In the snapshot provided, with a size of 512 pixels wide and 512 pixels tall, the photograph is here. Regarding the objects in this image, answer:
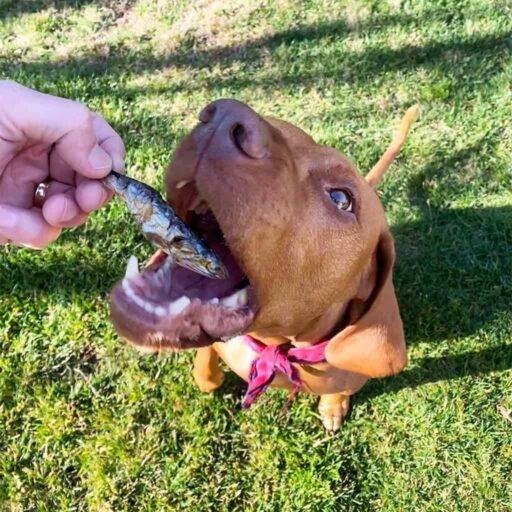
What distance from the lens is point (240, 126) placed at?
85.4 inches

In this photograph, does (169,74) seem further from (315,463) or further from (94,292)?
(315,463)

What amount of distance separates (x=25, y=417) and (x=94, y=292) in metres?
0.84

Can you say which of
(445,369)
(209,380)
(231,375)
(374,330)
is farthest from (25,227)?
(445,369)

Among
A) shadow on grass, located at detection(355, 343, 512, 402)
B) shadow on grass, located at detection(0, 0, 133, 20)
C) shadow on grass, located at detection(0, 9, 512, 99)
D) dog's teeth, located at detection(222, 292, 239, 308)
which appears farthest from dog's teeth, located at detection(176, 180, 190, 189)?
shadow on grass, located at detection(0, 0, 133, 20)

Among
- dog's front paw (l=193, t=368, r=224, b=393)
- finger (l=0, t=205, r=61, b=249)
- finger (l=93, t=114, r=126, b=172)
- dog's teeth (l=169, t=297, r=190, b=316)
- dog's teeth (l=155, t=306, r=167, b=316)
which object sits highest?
finger (l=93, t=114, r=126, b=172)

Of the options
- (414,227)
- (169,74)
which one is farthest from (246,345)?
(169,74)

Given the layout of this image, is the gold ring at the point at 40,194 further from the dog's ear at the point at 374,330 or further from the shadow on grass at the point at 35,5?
the shadow on grass at the point at 35,5

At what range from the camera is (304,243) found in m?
2.45

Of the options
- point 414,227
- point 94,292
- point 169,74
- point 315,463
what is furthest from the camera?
point 169,74

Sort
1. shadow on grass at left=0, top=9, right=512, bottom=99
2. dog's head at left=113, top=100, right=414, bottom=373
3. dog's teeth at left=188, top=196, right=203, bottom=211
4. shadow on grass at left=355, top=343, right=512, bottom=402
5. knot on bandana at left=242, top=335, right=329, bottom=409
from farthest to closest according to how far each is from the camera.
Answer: shadow on grass at left=0, top=9, right=512, bottom=99
shadow on grass at left=355, top=343, right=512, bottom=402
knot on bandana at left=242, top=335, right=329, bottom=409
dog's teeth at left=188, top=196, right=203, bottom=211
dog's head at left=113, top=100, right=414, bottom=373

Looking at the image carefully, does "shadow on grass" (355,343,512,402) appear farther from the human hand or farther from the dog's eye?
the human hand

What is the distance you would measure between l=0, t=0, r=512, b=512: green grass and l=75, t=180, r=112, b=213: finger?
1.86 meters

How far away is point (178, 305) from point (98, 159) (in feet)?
1.89

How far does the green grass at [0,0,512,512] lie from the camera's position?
13.2 ft
